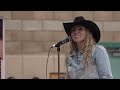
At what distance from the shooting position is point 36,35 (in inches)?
229

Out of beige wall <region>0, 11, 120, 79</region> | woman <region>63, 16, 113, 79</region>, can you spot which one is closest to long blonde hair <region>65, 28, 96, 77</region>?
woman <region>63, 16, 113, 79</region>

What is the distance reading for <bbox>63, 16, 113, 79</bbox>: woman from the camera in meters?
2.01

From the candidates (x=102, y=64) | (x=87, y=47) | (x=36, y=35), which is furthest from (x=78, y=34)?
(x=36, y=35)

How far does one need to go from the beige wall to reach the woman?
3.38 metres

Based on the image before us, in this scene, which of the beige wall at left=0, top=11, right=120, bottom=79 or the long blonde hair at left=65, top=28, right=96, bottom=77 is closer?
the long blonde hair at left=65, top=28, right=96, bottom=77

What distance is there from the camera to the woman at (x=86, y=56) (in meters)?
2.01

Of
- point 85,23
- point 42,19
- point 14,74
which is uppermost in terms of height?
point 42,19

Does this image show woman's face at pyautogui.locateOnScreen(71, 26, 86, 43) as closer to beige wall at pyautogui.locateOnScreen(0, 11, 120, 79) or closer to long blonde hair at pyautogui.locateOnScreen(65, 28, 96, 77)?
long blonde hair at pyautogui.locateOnScreen(65, 28, 96, 77)

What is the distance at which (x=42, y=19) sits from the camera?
5.86 meters
